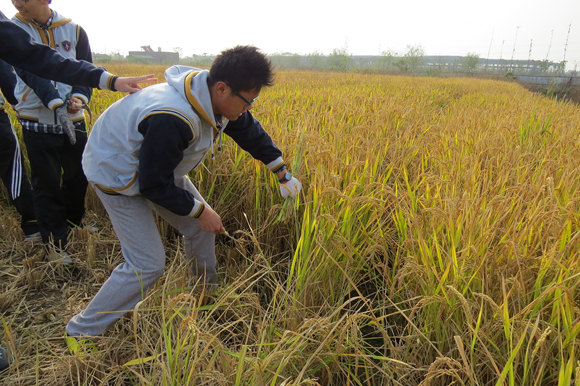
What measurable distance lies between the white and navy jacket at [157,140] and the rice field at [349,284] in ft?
1.26

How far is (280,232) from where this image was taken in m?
1.90

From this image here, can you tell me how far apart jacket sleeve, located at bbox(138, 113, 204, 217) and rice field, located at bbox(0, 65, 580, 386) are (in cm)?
36

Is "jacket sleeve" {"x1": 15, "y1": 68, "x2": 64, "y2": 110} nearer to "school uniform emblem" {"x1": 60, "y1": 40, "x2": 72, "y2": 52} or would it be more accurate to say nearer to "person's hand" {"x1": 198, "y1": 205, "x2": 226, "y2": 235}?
"school uniform emblem" {"x1": 60, "y1": 40, "x2": 72, "y2": 52}

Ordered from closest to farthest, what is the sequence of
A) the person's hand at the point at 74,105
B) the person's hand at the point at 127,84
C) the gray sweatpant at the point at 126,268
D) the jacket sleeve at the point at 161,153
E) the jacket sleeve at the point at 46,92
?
→ the jacket sleeve at the point at 161,153, the gray sweatpant at the point at 126,268, the person's hand at the point at 127,84, the jacket sleeve at the point at 46,92, the person's hand at the point at 74,105

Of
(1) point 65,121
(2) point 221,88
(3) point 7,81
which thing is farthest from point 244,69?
(3) point 7,81

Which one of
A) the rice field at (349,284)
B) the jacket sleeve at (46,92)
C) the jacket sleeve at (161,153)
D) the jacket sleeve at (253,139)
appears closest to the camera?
the rice field at (349,284)

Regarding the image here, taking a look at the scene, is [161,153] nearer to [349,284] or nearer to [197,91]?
[197,91]

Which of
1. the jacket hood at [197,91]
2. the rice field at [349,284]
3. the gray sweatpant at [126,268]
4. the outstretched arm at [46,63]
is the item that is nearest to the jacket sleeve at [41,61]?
the outstretched arm at [46,63]

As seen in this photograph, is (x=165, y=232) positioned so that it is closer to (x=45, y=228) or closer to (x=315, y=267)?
(x=45, y=228)

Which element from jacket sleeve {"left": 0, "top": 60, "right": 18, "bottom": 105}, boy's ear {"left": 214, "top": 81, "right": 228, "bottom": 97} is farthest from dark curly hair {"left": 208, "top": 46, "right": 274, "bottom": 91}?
jacket sleeve {"left": 0, "top": 60, "right": 18, "bottom": 105}

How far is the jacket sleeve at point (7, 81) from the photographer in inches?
82.7

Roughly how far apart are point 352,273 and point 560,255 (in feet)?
2.44

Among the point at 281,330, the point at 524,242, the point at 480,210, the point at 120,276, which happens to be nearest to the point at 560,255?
the point at 524,242

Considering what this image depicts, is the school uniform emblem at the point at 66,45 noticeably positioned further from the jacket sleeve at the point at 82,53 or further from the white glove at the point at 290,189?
the white glove at the point at 290,189
